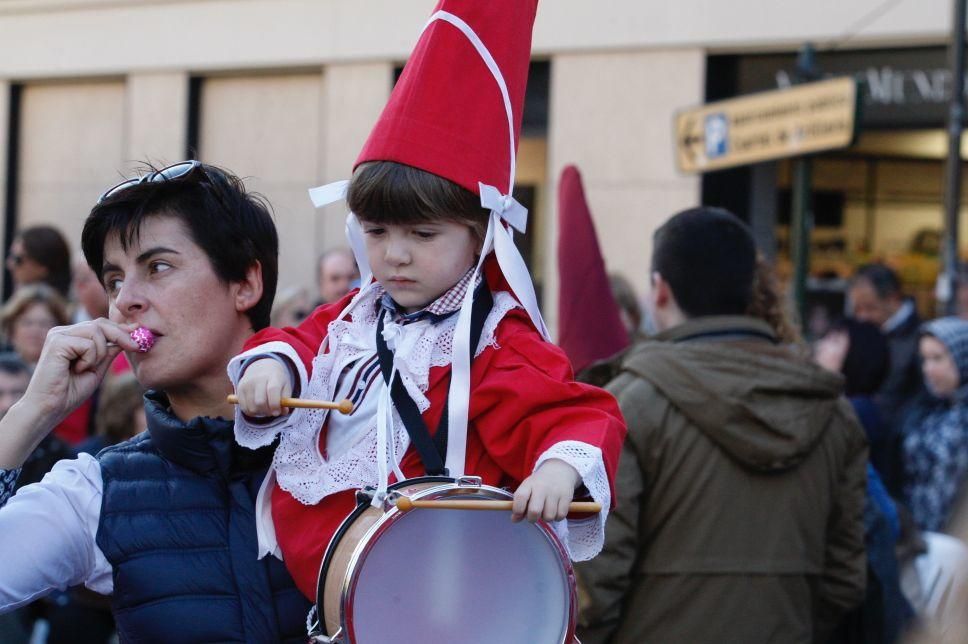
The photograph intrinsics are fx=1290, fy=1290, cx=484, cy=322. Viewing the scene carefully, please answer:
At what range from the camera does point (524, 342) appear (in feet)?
7.68

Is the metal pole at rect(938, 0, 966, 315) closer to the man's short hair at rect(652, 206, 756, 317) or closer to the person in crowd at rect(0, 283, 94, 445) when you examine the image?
the man's short hair at rect(652, 206, 756, 317)

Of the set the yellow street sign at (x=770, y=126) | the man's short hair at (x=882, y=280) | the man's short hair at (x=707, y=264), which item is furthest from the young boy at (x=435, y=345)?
the man's short hair at (x=882, y=280)

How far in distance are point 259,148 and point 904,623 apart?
10.1 meters

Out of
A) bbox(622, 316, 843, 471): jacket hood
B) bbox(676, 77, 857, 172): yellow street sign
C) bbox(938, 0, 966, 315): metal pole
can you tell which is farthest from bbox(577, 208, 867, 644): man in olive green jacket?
bbox(938, 0, 966, 315): metal pole

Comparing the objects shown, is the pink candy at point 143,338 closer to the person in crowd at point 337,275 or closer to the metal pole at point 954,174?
the person in crowd at point 337,275

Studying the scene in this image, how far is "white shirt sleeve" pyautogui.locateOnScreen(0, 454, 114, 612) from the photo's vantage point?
236cm

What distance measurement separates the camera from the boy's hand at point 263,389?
2.19 m

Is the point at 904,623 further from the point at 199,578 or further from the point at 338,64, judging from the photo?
the point at 338,64

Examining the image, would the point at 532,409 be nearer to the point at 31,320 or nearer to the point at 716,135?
the point at 716,135

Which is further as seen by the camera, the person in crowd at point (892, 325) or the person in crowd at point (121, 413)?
the person in crowd at point (892, 325)

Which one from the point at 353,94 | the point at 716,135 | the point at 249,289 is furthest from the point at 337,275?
the point at 353,94

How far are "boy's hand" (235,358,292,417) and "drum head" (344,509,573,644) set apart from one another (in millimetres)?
344

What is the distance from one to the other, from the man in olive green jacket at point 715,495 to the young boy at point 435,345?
3.81ft

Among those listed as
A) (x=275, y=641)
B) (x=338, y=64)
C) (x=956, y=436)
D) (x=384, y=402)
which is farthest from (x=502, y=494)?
(x=338, y=64)
